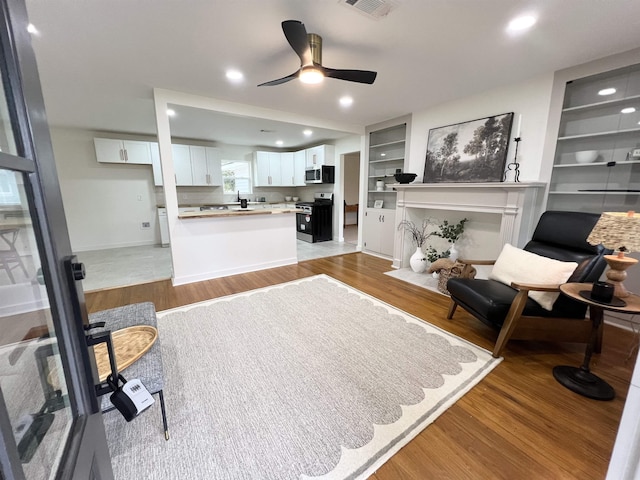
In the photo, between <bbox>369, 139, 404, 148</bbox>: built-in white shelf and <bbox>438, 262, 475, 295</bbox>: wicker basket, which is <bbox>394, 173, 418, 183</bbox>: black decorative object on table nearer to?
<bbox>369, 139, 404, 148</bbox>: built-in white shelf

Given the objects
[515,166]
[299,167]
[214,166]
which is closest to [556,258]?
[515,166]

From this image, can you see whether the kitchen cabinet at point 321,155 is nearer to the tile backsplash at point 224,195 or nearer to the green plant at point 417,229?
the tile backsplash at point 224,195

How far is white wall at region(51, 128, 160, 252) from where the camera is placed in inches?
195

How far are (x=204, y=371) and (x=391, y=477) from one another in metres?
1.34

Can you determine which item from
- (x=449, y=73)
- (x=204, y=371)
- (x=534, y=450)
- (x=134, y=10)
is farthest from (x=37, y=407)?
(x=449, y=73)

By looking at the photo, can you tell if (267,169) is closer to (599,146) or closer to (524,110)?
(524,110)

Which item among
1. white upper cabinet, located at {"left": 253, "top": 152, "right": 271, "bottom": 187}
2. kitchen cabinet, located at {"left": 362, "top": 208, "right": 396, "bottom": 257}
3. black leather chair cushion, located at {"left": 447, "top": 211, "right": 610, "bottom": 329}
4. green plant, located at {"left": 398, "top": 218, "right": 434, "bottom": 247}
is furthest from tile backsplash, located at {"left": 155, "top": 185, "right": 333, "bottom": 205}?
black leather chair cushion, located at {"left": 447, "top": 211, "right": 610, "bottom": 329}

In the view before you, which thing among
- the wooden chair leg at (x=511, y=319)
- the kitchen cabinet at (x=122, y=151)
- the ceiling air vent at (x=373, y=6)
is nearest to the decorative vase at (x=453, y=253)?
the wooden chair leg at (x=511, y=319)

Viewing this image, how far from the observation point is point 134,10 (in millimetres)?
1801

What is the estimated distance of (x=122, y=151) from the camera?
203 inches

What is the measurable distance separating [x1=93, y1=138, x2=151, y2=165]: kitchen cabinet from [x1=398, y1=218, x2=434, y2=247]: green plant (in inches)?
204

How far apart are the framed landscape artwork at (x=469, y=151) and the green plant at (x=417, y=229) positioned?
68 cm

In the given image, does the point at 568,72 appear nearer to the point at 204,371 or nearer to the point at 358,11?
the point at 358,11

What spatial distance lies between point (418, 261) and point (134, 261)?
4.77 meters
